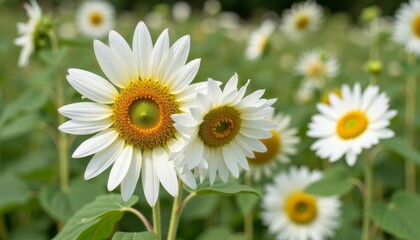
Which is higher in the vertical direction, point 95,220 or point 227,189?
point 227,189

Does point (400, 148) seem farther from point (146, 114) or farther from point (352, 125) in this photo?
point (146, 114)

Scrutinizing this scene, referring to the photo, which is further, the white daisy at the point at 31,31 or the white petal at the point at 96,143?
the white daisy at the point at 31,31

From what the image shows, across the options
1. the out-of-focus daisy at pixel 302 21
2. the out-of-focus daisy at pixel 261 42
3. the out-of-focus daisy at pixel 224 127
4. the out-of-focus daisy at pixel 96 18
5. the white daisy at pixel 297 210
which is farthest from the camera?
the out-of-focus daisy at pixel 96 18

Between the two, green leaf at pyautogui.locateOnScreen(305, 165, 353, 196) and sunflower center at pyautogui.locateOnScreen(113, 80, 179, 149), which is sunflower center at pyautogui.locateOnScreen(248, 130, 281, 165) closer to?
green leaf at pyautogui.locateOnScreen(305, 165, 353, 196)

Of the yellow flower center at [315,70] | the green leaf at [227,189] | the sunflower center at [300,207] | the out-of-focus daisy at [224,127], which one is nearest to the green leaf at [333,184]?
the sunflower center at [300,207]

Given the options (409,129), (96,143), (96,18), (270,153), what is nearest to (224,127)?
(96,143)

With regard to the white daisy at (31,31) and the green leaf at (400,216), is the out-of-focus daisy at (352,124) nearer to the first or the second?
the green leaf at (400,216)

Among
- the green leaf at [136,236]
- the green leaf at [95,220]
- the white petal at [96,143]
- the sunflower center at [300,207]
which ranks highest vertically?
the sunflower center at [300,207]

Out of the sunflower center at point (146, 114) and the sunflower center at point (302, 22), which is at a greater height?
the sunflower center at point (302, 22)

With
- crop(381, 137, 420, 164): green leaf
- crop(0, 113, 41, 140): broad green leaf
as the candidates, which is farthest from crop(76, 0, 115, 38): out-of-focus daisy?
crop(381, 137, 420, 164): green leaf
